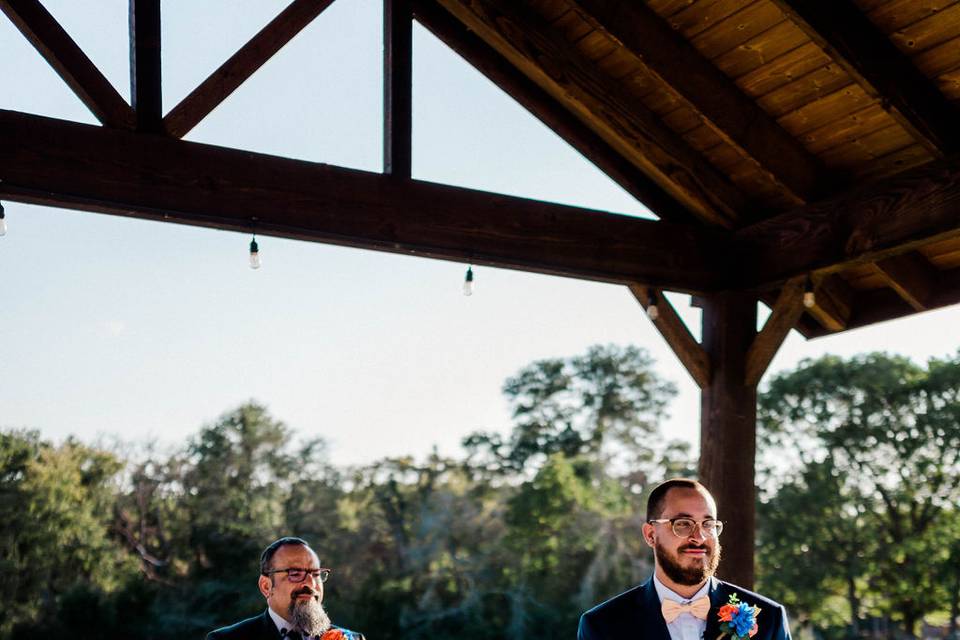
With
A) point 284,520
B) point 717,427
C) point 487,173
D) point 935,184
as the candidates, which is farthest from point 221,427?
point 935,184

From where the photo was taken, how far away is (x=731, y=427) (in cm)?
538

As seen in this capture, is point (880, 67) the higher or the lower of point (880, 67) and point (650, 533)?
the higher

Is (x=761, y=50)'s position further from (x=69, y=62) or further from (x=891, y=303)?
(x=69, y=62)

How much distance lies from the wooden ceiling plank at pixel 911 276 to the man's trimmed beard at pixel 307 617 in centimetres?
309

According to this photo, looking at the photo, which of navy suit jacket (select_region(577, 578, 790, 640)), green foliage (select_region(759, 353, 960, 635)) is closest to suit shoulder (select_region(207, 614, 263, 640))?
navy suit jacket (select_region(577, 578, 790, 640))

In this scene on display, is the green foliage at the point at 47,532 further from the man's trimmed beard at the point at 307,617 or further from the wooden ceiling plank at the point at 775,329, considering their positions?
the man's trimmed beard at the point at 307,617

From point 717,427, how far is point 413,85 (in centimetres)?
207

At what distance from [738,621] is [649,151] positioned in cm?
268

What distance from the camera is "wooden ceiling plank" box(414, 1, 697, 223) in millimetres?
5117

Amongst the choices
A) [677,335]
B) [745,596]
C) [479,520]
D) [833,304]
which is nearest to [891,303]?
[833,304]

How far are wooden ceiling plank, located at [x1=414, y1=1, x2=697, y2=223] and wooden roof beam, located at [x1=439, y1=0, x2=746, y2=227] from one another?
0.07 metres

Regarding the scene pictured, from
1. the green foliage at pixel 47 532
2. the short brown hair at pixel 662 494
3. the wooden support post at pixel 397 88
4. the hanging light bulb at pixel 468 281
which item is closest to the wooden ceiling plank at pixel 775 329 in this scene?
the hanging light bulb at pixel 468 281

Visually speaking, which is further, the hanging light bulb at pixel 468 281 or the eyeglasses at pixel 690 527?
the hanging light bulb at pixel 468 281

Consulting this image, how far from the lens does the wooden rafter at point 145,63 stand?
4.23 m
